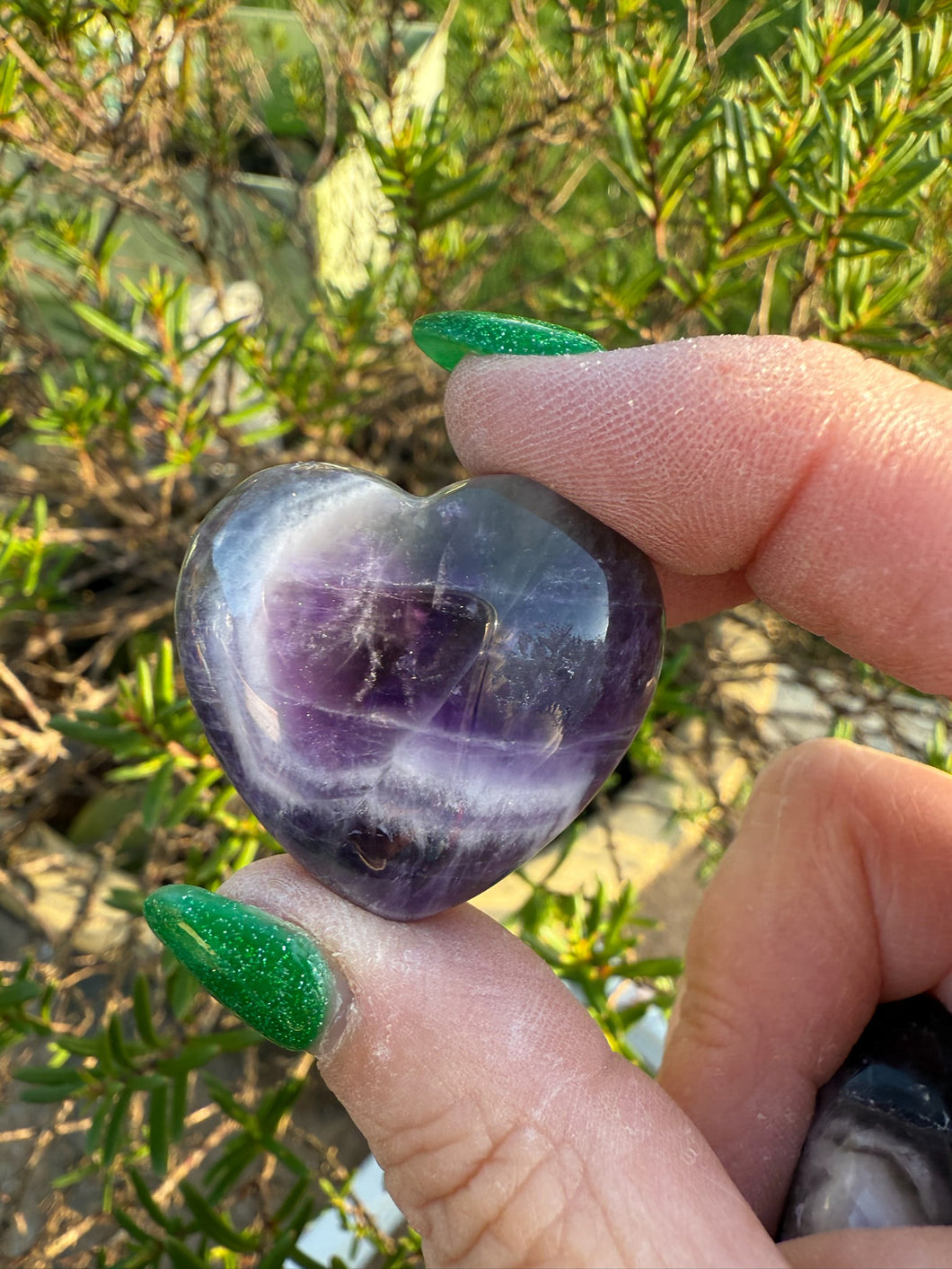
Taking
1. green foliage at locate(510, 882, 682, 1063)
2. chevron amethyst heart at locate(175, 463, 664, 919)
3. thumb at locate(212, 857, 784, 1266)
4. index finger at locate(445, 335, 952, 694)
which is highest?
index finger at locate(445, 335, 952, 694)

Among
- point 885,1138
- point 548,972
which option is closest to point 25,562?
point 548,972

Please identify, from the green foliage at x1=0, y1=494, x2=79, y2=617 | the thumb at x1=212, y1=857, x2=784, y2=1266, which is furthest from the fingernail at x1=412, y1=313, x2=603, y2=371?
the green foliage at x1=0, y1=494, x2=79, y2=617

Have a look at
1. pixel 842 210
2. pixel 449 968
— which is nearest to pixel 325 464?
pixel 449 968

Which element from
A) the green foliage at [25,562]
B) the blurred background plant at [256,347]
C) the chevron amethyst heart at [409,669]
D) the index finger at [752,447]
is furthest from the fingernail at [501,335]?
the green foliage at [25,562]

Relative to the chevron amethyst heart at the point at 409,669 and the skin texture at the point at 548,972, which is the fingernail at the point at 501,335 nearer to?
the skin texture at the point at 548,972

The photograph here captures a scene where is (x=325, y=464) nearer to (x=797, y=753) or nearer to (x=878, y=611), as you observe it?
(x=878, y=611)

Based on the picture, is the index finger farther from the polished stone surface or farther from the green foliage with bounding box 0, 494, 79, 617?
the green foliage with bounding box 0, 494, 79, 617

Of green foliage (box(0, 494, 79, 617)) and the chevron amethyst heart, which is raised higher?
the chevron amethyst heart
